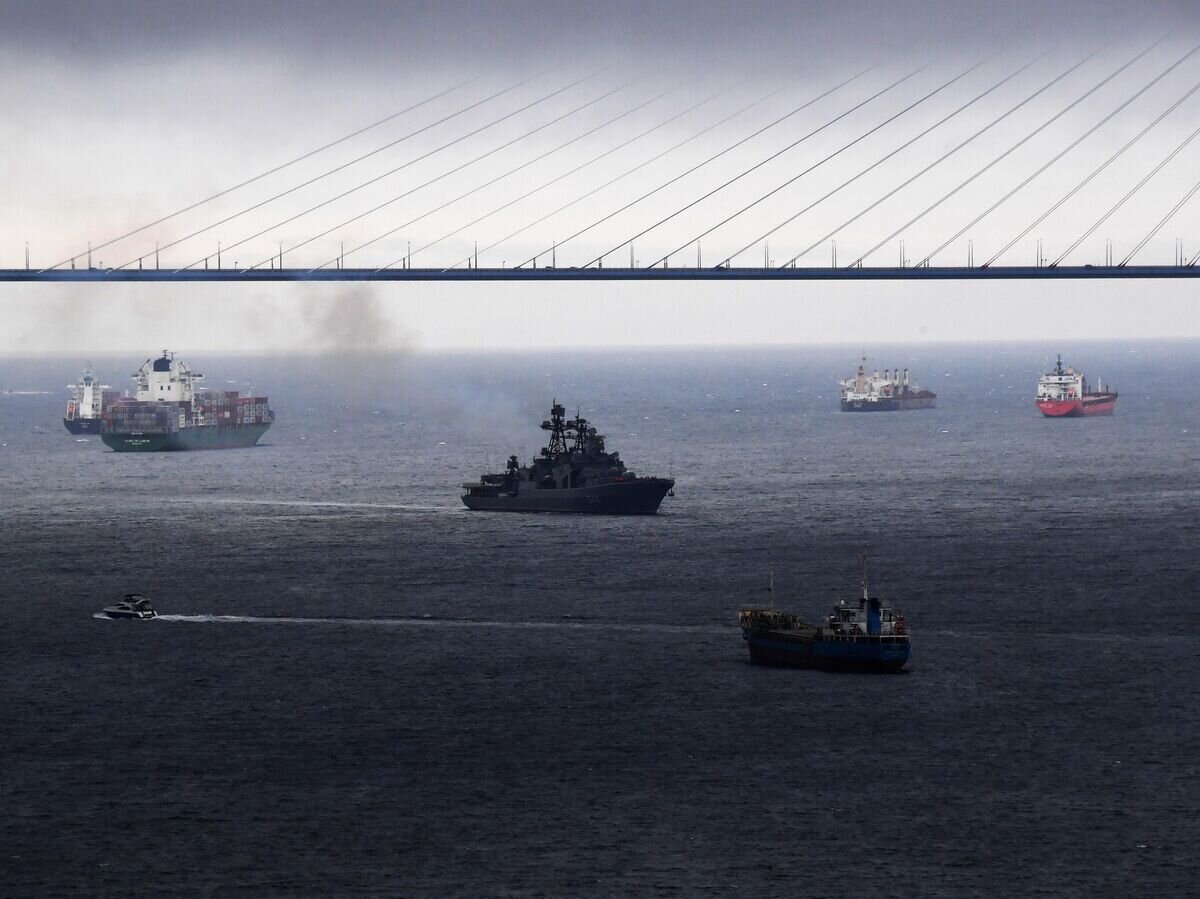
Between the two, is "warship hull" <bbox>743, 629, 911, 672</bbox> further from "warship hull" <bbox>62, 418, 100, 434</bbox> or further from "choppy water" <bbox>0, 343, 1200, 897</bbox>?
"warship hull" <bbox>62, 418, 100, 434</bbox>

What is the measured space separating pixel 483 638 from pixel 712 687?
12.2m

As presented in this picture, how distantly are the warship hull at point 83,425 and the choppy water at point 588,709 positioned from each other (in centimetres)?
8646

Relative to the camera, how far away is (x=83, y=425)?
198 metres

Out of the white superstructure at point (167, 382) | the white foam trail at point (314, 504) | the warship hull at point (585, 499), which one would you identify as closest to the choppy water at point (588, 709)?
the warship hull at point (585, 499)

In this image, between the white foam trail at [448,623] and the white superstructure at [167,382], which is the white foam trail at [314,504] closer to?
the white foam trail at [448,623]

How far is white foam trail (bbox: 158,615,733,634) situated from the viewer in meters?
72.7

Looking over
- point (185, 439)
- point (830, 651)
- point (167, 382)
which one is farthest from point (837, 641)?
point (167, 382)

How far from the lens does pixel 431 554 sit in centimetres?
9519

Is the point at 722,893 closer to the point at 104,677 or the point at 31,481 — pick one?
the point at 104,677

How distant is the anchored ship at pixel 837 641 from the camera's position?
213 ft

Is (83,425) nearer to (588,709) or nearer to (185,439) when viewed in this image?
(185,439)

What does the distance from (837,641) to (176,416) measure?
13025cm

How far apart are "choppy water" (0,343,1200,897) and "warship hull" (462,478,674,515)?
3.55 meters

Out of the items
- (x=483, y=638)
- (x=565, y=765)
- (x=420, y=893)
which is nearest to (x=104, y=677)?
(x=483, y=638)
